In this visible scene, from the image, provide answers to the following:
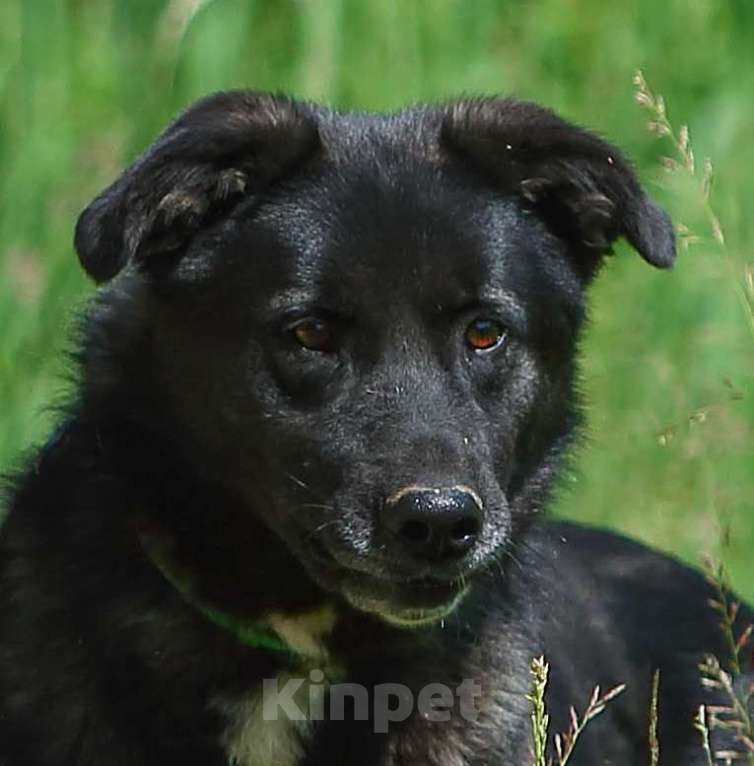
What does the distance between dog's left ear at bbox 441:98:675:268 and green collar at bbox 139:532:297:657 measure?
37.9 inches

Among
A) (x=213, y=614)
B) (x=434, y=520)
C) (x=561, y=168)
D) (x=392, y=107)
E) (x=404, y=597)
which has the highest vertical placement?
(x=561, y=168)

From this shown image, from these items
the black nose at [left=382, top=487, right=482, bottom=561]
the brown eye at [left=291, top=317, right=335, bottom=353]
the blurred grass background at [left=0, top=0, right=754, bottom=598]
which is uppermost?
the brown eye at [left=291, top=317, right=335, bottom=353]

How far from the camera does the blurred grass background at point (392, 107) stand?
6.65 meters

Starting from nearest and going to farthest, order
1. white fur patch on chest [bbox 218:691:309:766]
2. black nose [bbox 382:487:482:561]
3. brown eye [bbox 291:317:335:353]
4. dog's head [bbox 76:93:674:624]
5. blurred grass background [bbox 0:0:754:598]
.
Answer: black nose [bbox 382:487:482:561] → dog's head [bbox 76:93:674:624] → brown eye [bbox 291:317:335:353] → white fur patch on chest [bbox 218:691:309:766] → blurred grass background [bbox 0:0:754:598]

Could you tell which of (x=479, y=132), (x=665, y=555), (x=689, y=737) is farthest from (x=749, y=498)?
(x=479, y=132)

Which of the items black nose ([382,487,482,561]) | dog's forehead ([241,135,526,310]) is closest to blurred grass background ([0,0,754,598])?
dog's forehead ([241,135,526,310])

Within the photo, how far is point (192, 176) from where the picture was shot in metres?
4.07

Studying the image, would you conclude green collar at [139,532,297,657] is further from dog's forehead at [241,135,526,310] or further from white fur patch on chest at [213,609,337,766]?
dog's forehead at [241,135,526,310]

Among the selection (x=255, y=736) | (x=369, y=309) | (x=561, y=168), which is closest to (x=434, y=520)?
(x=369, y=309)

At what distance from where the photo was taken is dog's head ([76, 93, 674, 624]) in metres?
3.92

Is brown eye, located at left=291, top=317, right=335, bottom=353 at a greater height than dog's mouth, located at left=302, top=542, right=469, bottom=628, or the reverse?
brown eye, located at left=291, top=317, right=335, bottom=353

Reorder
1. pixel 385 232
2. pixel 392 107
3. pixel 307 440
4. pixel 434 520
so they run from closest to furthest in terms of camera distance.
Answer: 1. pixel 434 520
2. pixel 307 440
3. pixel 385 232
4. pixel 392 107

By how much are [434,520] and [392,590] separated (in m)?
0.25

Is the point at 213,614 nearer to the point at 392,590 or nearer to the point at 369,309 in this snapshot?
the point at 392,590
